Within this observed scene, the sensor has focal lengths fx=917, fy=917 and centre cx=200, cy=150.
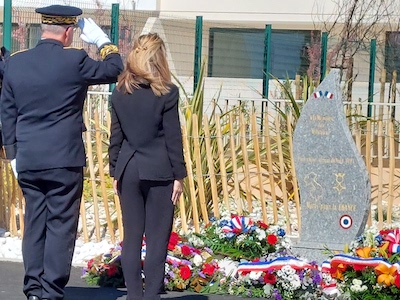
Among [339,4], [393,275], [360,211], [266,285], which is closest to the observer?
[393,275]

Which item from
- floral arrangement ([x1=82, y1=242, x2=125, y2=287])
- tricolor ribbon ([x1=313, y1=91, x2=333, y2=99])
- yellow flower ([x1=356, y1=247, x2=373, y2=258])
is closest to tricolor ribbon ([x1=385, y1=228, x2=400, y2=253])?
yellow flower ([x1=356, y1=247, x2=373, y2=258])

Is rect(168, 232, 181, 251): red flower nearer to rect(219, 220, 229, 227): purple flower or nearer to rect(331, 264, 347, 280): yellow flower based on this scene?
rect(219, 220, 229, 227): purple flower

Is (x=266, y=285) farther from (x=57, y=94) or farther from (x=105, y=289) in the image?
(x=57, y=94)

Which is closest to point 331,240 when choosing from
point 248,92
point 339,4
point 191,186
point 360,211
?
point 360,211

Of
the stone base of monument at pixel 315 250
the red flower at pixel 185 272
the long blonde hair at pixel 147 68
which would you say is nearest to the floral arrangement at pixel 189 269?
the red flower at pixel 185 272

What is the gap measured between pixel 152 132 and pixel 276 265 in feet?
5.22

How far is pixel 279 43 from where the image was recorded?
16375 millimetres

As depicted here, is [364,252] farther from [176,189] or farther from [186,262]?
[176,189]

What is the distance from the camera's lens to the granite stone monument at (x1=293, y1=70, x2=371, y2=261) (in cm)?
707

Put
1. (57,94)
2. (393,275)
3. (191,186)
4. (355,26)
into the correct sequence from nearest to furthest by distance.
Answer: (57,94)
(393,275)
(191,186)
(355,26)

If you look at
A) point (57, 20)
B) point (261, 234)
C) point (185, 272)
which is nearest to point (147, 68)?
point (57, 20)

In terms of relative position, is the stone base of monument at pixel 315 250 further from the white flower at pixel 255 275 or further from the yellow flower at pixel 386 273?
the yellow flower at pixel 386 273

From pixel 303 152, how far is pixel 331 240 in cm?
73

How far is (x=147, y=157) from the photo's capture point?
555 centimetres
